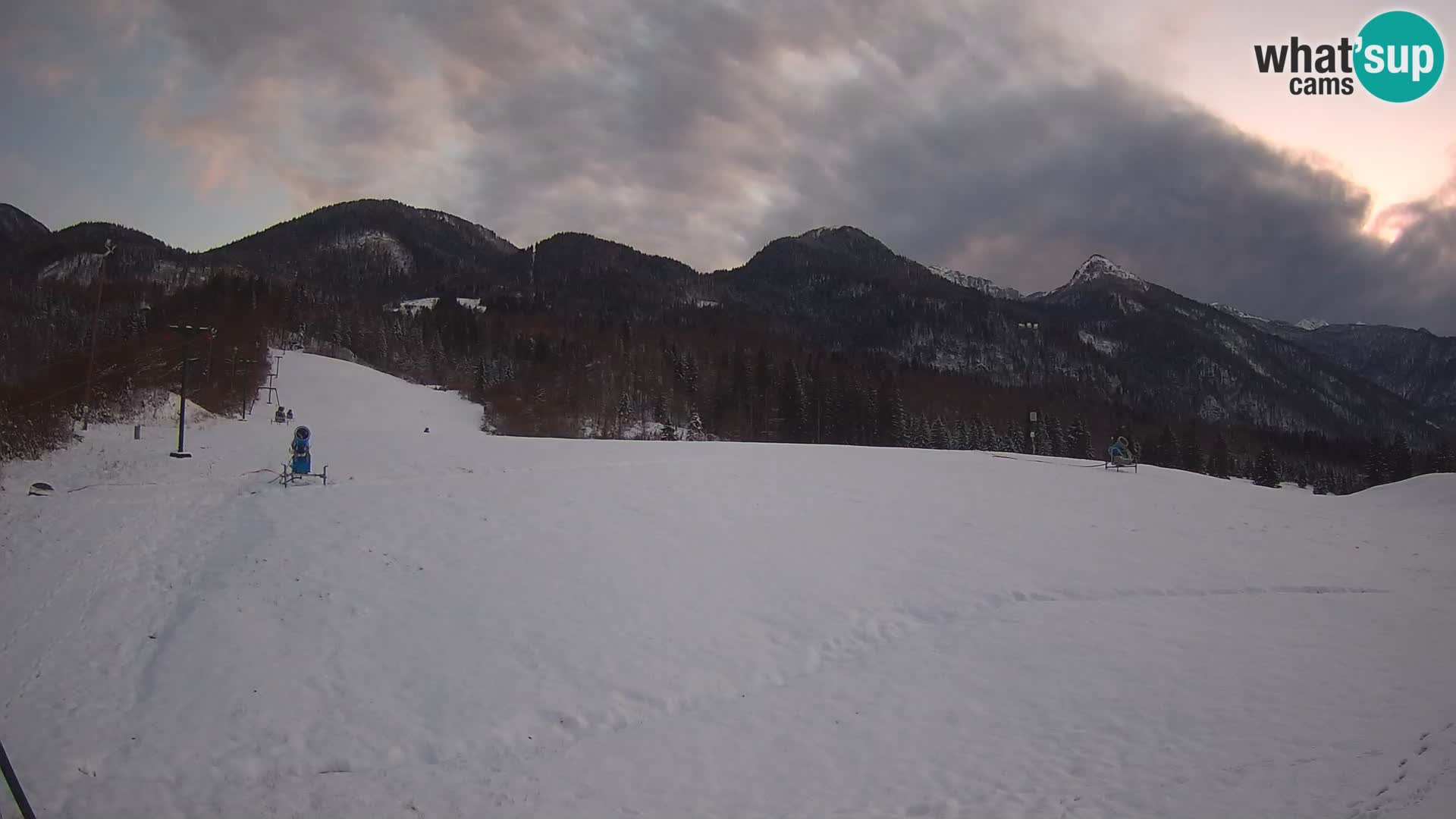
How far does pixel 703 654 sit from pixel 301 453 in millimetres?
17179

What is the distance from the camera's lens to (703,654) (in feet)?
41.5

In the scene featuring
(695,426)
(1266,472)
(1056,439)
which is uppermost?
(695,426)

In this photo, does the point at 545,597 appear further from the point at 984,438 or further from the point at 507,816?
the point at 984,438

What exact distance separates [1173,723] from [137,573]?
65.6ft

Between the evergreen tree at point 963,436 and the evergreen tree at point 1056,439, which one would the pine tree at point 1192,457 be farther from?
the evergreen tree at point 963,436

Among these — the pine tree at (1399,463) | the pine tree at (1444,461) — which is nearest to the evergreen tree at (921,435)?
the pine tree at (1399,463)

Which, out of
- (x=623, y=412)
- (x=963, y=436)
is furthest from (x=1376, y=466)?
(x=623, y=412)

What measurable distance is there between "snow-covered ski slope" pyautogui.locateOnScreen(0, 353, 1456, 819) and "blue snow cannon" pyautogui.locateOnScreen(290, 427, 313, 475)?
131 centimetres

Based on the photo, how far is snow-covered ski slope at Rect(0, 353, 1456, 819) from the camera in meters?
8.65

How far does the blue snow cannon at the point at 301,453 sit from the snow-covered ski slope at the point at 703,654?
4.30 ft

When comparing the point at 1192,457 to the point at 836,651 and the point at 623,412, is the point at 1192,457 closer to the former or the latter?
the point at 623,412

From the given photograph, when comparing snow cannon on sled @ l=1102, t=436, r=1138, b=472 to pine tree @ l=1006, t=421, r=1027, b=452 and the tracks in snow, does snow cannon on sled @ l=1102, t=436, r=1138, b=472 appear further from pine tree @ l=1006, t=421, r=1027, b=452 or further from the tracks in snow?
pine tree @ l=1006, t=421, r=1027, b=452

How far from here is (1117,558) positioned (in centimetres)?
1747

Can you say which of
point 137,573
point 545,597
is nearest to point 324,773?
point 545,597
